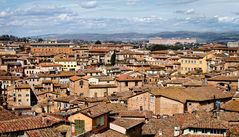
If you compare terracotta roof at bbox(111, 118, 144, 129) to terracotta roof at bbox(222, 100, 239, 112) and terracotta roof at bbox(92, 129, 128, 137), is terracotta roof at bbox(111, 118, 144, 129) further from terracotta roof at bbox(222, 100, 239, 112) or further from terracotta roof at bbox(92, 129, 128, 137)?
terracotta roof at bbox(222, 100, 239, 112)

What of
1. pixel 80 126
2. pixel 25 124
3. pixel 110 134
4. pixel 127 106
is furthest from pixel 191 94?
pixel 25 124

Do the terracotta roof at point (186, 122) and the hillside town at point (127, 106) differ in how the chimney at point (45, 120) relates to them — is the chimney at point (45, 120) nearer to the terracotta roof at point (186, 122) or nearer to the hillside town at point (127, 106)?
the hillside town at point (127, 106)

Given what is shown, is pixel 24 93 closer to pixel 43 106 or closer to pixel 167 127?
pixel 43 106

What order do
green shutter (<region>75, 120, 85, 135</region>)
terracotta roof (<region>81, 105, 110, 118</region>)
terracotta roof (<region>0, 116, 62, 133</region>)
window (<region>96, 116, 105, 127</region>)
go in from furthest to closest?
1. window (<region>96, 116, 105, 127</region>)
2. terracotta roof (<region>81, 105, 110, 118</region>)
3. green shutter (<region>75, 120, 85, 135</region>)
4. terracotta roof (<region>0, 116, 62, 133</region>)

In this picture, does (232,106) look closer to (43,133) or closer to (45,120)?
(45,120)

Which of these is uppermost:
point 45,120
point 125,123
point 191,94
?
point 45,120

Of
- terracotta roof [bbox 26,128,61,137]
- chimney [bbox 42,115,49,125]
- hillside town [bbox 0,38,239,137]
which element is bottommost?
hillside town [bbox 0,38,239,137]

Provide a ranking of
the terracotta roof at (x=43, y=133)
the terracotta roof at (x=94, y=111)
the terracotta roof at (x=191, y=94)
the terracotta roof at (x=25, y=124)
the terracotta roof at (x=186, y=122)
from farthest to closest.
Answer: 1. the terracotta roof at (x=191, y=94)
2. the terracotta roof at (x=94, y=111)
3. the terracotta roof at (x=186, y=122)
4. the terracotta roof at (x=25, y=124)
5. the terracotta roof at (x=43, y=133)

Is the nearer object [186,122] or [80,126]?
[80,126]

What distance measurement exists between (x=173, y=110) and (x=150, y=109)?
2246 millimetres

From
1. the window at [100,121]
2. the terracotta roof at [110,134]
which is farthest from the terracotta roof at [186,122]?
the window at [100,121]

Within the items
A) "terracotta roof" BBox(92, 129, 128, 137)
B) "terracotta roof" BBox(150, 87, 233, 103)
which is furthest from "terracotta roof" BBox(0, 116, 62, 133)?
"terracotta roof" BBox(150, 87, 233, 103)

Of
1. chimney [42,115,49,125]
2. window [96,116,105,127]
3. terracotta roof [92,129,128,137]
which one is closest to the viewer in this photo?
chimney [42,115,49,125]

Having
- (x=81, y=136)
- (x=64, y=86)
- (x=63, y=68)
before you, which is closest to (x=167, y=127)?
(x=81, y=136)
